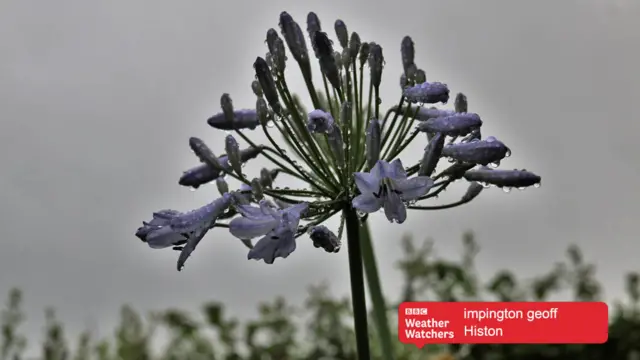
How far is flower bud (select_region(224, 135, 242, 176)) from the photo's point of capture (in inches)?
61.1

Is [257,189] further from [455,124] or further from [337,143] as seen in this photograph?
[455,124]

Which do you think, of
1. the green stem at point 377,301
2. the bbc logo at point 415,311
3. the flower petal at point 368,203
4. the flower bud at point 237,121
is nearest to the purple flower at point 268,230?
the flower petal at point 368,203

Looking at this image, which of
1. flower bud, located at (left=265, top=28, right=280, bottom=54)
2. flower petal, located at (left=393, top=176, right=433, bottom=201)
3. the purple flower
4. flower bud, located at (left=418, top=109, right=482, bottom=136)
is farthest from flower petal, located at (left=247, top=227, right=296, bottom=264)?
flower bud, located at (left=265, top=28, right=280, bottom=54)

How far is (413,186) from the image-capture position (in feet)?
4.59

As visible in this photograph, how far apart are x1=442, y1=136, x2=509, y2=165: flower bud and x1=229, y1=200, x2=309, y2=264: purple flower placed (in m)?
0.38

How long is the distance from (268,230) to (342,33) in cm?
63

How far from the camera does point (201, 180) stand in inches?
64.6

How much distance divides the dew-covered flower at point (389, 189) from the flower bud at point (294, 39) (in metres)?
0.44

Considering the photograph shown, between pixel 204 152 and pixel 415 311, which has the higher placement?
pixel 204 152

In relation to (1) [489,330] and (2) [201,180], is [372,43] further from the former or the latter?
(1) [489,330]

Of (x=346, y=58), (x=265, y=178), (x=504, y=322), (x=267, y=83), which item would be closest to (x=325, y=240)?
(x=265, y=178)

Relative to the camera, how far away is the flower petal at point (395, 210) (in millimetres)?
1360

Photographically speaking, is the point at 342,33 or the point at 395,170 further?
the point at 342,33

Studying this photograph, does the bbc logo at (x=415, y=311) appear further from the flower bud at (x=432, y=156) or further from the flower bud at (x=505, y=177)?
the flower bud at (x=432, y=156)
